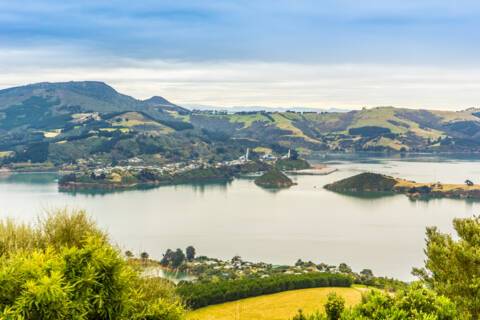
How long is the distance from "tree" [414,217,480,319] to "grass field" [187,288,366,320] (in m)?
13.6

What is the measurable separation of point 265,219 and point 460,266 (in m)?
59.6

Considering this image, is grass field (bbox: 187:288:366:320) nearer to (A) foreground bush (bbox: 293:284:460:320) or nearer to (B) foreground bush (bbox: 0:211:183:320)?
(A) foreground bush (bbox: 293:284:460:320)

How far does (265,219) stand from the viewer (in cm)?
7088

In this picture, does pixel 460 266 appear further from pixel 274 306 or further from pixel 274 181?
pixel 274 181

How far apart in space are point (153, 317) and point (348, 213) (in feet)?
230

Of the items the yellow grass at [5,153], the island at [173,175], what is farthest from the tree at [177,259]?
the yellow grass at [5,153]

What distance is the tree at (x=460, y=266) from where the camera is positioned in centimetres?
1051

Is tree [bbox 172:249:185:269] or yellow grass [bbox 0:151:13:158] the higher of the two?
yellow grass [bbox 0:151:13:158]

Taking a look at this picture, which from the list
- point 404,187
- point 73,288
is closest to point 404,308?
point 73,288

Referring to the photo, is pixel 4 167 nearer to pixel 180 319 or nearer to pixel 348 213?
pixel 348 213

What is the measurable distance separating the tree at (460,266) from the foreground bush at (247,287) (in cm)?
1636

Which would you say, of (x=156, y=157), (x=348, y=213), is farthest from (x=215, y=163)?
(x=348, y=213)

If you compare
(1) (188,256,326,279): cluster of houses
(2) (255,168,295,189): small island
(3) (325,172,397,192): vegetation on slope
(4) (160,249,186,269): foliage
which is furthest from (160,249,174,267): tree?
(2) (255,168,295,189): small island

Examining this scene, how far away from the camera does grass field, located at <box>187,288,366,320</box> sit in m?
26.0
